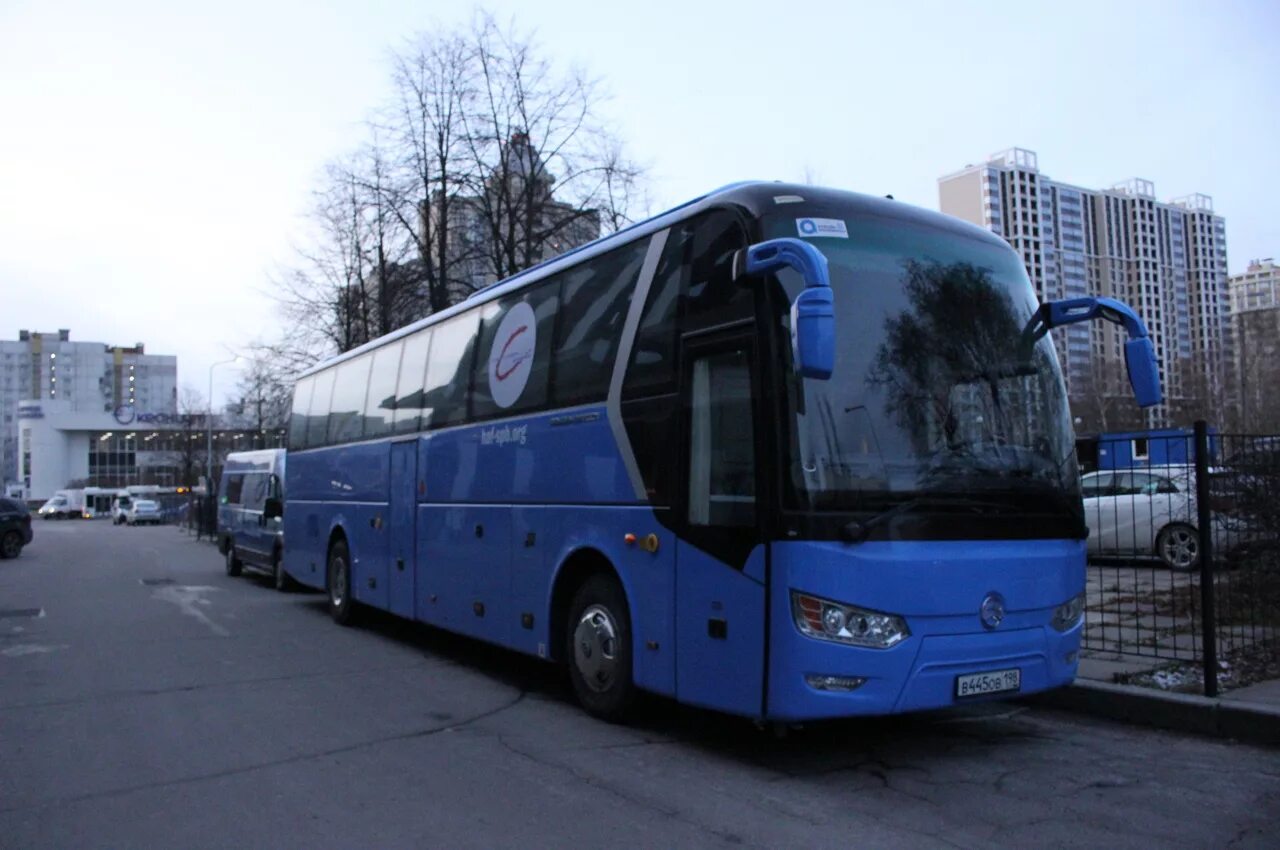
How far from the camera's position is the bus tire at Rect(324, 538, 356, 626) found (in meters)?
14.1

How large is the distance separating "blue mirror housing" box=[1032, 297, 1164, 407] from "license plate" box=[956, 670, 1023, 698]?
2055 millimetres

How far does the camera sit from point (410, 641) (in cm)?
1281

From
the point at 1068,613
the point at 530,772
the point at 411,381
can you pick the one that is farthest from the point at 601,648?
the point at 411,381

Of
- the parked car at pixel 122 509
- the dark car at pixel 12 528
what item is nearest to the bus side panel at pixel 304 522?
the dark car at pixel 12 528

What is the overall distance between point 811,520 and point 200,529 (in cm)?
4487

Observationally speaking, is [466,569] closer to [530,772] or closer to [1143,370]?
[530,772]

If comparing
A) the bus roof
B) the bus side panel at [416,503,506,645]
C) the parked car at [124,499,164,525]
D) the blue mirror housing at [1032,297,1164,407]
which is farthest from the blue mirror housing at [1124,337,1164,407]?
the parked car at [124,499,164,525]

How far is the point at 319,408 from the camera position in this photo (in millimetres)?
15898

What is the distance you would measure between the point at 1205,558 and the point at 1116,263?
226 feet

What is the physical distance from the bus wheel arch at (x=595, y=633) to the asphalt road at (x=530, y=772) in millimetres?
247

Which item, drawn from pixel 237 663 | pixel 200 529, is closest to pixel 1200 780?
pixel 237 663

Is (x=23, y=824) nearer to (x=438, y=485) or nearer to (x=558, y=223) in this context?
(x=438, y=485)

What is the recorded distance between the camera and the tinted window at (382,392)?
1277 centimetres

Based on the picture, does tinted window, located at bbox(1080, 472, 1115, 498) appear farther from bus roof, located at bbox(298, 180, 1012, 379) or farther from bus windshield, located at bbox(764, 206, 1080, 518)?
bus roof, located at bbox(298, 180, 1012, 379)
